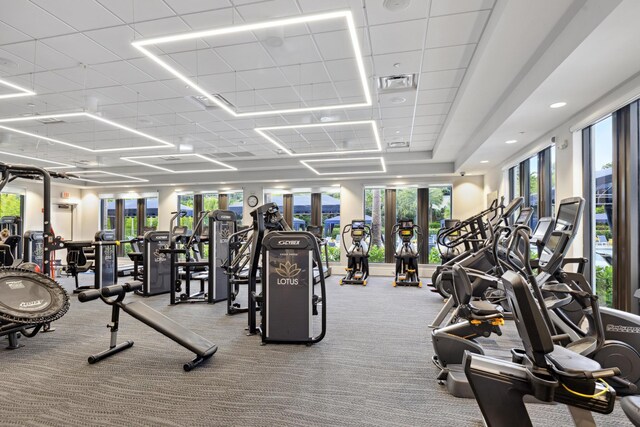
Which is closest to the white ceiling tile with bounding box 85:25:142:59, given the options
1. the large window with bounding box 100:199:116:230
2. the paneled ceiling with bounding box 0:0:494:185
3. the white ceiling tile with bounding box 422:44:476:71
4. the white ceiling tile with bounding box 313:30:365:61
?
the paneled ceiling with bounding box 0:0:494:185

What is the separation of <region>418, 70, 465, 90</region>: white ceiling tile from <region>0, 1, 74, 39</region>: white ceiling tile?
4.26 metres

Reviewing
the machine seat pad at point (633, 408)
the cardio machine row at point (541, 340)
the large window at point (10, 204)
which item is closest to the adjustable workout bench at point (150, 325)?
the cardio machine row at point (541, 340)

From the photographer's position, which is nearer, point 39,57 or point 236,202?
point 39,57

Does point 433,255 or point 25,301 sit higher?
point 25,301

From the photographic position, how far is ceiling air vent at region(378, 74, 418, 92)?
15.4 feet

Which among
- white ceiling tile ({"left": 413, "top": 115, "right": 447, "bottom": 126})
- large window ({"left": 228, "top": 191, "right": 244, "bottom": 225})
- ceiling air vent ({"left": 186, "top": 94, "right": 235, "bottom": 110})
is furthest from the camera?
large window ({"left": 228, "top": 191, "right": 244, "bottom": 225})

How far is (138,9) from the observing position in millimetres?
3227

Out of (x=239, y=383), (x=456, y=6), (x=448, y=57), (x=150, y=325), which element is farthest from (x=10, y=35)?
(x=448, y=57)

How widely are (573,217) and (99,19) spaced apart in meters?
4.73

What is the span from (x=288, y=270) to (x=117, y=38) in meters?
3.21

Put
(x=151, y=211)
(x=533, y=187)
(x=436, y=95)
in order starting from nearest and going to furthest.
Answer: (x=436, y=95) → (x=533, y=187) → (x=151, y=211)

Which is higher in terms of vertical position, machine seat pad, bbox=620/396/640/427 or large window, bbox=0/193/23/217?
large window, bbox=0/193/23/217

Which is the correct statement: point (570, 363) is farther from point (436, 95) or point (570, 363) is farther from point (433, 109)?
point (433, 109)

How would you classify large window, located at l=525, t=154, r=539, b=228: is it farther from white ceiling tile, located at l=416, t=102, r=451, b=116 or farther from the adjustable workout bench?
Result: the adjustable workout bench
